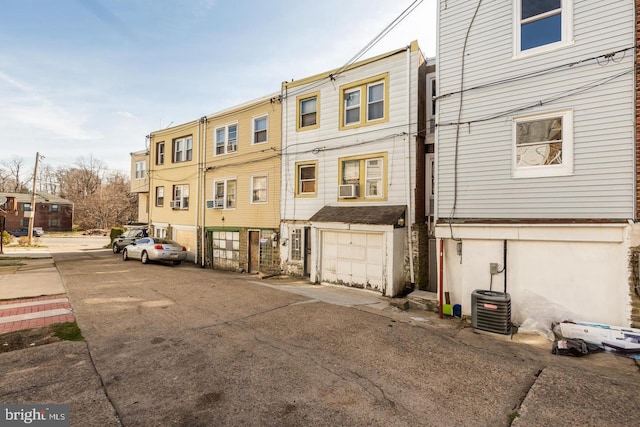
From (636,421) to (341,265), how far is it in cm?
897

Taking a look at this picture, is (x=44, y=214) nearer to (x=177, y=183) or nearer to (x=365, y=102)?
(x=177, y=183)

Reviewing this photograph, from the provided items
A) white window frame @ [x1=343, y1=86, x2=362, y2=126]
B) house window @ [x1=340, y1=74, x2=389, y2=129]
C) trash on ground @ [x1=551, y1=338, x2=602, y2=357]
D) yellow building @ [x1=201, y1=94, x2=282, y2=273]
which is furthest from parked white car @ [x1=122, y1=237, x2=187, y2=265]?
trash on ground @ [x1=551, y1=338, x2=602, y2=357]

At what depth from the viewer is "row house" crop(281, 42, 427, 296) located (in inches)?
449

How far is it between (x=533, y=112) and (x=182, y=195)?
19580 millimetres

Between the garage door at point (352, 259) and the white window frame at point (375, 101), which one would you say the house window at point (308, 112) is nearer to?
the white window frame at point (375, 101)

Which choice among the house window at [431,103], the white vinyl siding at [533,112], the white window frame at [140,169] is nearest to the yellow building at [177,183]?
the white window frame at [140,169]

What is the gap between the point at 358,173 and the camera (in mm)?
12953

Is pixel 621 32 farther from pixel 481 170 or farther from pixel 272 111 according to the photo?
pixel 272 111

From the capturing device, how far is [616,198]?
727 centimetres

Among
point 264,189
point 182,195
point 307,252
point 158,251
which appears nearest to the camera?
point 307,252

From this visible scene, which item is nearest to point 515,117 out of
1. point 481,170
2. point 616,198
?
point 481,170

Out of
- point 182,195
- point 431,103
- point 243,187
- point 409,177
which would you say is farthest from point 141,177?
point 431,103

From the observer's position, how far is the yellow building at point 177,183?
2036cm

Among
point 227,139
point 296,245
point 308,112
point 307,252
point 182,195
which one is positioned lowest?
point 307,252
